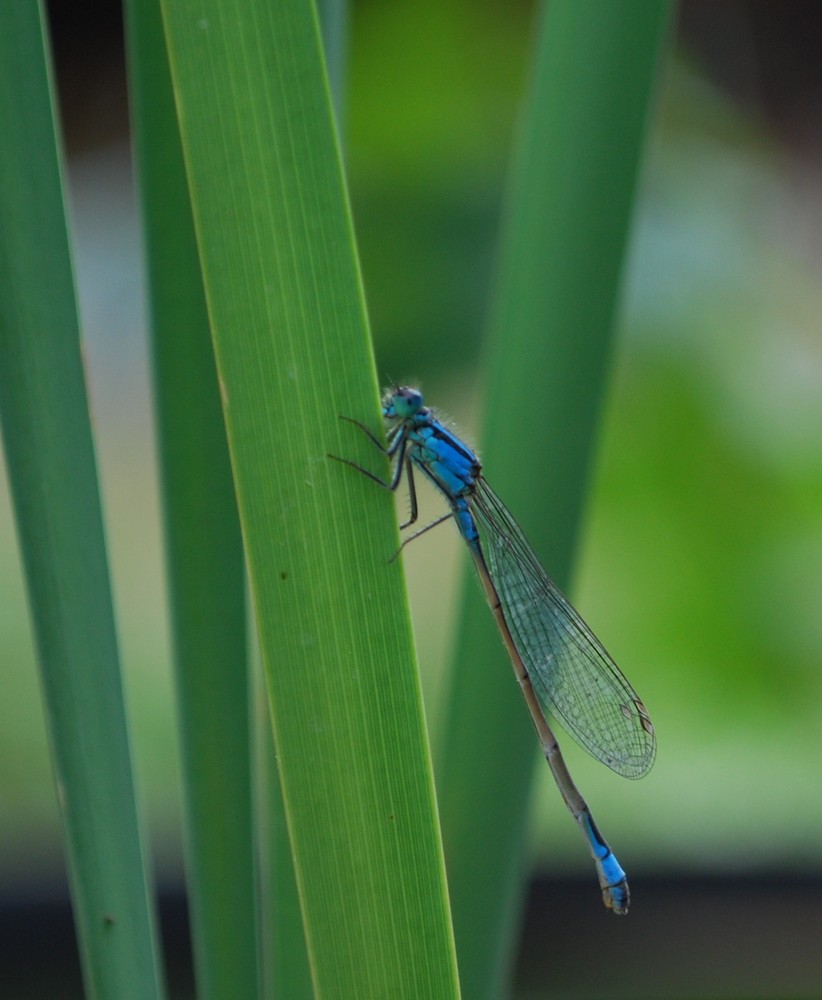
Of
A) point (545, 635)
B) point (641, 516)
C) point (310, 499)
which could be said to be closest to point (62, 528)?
point (310, 499)

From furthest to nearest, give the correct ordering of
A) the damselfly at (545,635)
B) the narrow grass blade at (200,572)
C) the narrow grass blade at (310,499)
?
the damselfly at (545,635), the narrow grass blade at (200,572), the narrow grass blade at (310,499)

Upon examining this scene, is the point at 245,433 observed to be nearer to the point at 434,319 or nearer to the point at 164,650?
the point at 164,650

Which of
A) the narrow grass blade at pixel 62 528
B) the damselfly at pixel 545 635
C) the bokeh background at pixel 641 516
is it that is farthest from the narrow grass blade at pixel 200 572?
the bokeh background at pixel 641 516

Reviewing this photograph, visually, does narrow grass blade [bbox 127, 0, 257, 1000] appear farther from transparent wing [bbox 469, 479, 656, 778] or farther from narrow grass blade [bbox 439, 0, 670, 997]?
transparent wing [bbox 469, 479, 656, 778]

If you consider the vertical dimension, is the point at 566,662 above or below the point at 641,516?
below

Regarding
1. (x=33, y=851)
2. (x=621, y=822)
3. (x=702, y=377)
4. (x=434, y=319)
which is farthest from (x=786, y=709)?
(x=33, y=851)

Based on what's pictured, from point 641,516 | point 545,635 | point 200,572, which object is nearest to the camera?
point 200,572

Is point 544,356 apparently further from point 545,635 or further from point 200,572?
point 545,635

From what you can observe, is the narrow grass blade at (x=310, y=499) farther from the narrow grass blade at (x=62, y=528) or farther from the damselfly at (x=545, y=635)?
the damselfly at (x=545, y=635)

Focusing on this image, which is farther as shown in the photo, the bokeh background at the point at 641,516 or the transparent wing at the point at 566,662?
the bokeh background at the point at 641,516
